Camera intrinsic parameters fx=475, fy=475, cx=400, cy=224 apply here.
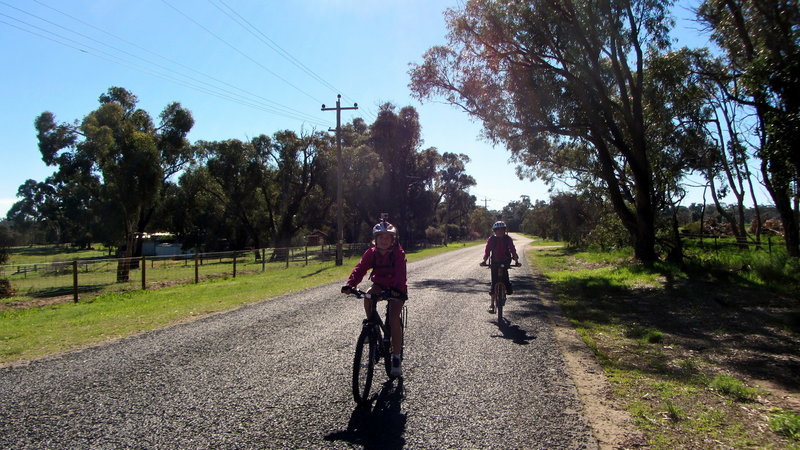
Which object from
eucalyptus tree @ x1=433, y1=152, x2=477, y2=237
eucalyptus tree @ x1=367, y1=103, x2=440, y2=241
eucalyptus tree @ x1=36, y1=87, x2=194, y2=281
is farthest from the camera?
eucalyptus tree @ x1=433, y1=152, x2=477, y2=237

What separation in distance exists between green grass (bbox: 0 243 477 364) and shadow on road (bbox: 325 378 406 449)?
5.30 meters

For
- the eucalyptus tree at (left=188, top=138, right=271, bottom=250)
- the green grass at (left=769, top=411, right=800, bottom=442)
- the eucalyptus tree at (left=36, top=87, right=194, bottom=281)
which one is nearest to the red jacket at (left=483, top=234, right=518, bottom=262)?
the green grass at (left=769, top=411, right=800, bottom=442)

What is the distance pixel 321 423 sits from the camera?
409 centimetres

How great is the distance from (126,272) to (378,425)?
14.9 metres

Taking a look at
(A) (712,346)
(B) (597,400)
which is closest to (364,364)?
(B) (597,400)

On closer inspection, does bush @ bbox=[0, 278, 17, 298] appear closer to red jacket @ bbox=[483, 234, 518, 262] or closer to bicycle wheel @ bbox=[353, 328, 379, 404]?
red jacket @ bbox=[483, 234, 518, 262]

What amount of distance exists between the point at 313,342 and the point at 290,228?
41761mm

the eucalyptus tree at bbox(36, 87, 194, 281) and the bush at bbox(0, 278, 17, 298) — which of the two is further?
the eucalyptus tree at bbox(36, 87, 194, 281)

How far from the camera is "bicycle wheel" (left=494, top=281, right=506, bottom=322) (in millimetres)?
8852

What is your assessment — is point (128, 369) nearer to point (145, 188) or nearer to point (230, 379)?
point (230, 379)

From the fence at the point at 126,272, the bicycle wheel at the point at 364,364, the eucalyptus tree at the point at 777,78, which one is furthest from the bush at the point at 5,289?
the eucalyptus tree at the point at 777,78

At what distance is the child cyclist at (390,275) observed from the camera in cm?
498

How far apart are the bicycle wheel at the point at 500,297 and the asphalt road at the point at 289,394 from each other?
23.3 inches

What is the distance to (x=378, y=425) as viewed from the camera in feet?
13.3
